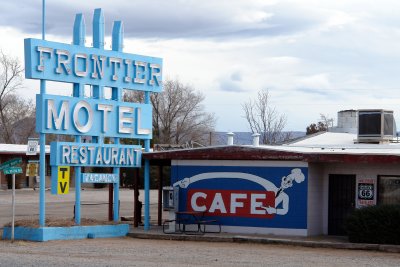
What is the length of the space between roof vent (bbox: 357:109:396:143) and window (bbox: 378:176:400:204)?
4984 millimetres

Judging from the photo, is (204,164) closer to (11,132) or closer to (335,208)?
(335,208)

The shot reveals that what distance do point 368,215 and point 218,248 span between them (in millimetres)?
4123

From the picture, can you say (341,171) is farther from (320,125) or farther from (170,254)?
(320,125)

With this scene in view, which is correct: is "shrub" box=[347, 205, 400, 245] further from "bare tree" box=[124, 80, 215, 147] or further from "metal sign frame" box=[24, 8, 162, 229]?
"bare tree" box=[124, 80, 215, 147]

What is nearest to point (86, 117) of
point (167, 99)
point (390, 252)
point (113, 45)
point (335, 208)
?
point (113, 45)

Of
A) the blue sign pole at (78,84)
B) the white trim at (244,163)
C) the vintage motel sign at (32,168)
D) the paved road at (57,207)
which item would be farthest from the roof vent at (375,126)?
the vintage motel sign at (32,168)

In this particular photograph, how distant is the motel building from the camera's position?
23.8 m

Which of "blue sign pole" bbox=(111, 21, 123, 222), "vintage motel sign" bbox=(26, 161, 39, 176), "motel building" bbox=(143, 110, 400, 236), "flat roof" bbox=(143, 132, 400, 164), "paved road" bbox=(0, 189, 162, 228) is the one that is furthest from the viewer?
"vintage motel sign" bbox=(26, 161, 39, 176)

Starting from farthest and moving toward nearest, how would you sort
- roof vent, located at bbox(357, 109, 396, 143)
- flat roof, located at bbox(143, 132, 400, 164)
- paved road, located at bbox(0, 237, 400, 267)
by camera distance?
roof vent, located at bbox(357, 109, 396, 143) < flat roof, located at bbox(143, 132, 400, 164) < paved road, located at bbox(0, 237, 400, 267)

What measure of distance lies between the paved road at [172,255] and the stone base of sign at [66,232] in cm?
42

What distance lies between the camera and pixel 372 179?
24.0 m

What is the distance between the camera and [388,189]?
23.9 metres

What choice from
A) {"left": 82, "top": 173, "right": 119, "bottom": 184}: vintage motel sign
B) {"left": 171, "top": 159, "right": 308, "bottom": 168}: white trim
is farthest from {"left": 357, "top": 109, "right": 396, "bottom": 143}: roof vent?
{"left": 82, "top": 173, "right": 119, "bottom": 184}: vintage motel sign

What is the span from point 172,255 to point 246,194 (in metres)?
5.77
